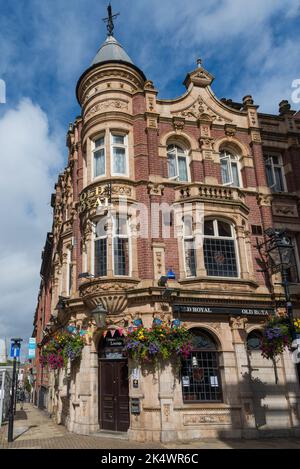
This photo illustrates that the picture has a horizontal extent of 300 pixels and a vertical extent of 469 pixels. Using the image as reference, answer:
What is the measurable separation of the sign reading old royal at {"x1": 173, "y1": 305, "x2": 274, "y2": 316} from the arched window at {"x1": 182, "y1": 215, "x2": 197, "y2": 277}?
1599 millimetres

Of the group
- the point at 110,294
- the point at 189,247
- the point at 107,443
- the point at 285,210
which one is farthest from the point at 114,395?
the point at 285,210

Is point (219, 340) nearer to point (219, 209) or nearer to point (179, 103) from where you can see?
point (219, 209)

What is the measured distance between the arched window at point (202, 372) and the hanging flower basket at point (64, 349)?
419 cm

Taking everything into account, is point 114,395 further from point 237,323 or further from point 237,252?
point 237,252

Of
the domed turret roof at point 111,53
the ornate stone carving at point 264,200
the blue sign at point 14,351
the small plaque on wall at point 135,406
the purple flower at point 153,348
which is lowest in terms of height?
the small plaque on wall at point 135,406

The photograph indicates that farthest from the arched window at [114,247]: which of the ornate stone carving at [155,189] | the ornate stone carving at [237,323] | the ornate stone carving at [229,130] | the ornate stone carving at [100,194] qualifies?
the ornate stone carving at [229,130]

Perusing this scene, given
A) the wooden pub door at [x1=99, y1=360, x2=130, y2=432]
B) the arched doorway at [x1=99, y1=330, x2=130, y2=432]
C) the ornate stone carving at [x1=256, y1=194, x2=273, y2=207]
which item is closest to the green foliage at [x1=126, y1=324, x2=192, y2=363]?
the arched doorway at [x1=99, y1=330, x2=130, y2=432]

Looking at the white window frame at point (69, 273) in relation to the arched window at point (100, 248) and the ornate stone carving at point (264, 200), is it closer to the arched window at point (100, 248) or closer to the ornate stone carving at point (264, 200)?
the arched window at point (100, 248)

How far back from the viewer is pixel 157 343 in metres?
14.4

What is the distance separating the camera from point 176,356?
590 inches

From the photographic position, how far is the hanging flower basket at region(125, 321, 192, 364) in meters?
14.3

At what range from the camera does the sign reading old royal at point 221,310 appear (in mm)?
15688

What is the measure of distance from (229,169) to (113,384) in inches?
446

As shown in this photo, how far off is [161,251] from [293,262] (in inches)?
265
